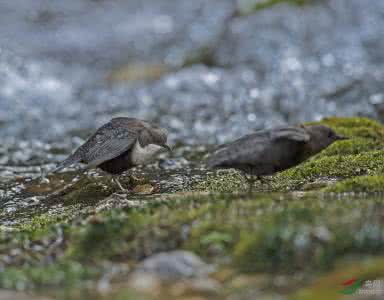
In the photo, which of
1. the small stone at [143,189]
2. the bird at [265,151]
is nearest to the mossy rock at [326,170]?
the bird at [265,151]

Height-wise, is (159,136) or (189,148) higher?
(189,148)

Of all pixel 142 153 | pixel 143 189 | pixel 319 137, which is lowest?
pixel 143 189

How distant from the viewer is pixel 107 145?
7.09 metres

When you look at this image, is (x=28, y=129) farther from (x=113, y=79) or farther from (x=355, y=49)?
(x=355, y=49)

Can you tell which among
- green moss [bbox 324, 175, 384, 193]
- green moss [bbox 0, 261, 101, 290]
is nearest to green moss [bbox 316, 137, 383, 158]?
green moss [bbox 324, 175, 384, 193]

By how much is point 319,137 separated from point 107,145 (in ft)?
A: 7.83

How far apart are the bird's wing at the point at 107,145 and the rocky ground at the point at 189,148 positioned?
51cm

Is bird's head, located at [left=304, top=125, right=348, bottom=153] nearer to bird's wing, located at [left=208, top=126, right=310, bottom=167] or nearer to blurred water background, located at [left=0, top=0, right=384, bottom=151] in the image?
bird's wing, located at [left=208, top=126, right=310, bottom=167]

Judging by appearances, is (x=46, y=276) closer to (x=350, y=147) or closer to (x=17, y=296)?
(x=17, y=296)

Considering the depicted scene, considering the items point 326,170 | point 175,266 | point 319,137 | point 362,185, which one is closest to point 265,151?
point 319,137

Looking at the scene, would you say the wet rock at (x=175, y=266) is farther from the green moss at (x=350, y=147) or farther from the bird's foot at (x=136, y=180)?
the green moss at (x=350, y=147)

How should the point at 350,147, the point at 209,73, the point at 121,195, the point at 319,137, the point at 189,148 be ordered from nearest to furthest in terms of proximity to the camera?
the point at 319,137
the point at 121,195
the point at 350,147
the point at 189,148
the point at 209,73

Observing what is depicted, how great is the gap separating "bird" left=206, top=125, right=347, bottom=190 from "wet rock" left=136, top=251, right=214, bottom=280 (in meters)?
2.00

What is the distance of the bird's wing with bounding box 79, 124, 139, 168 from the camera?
22.9 ft
